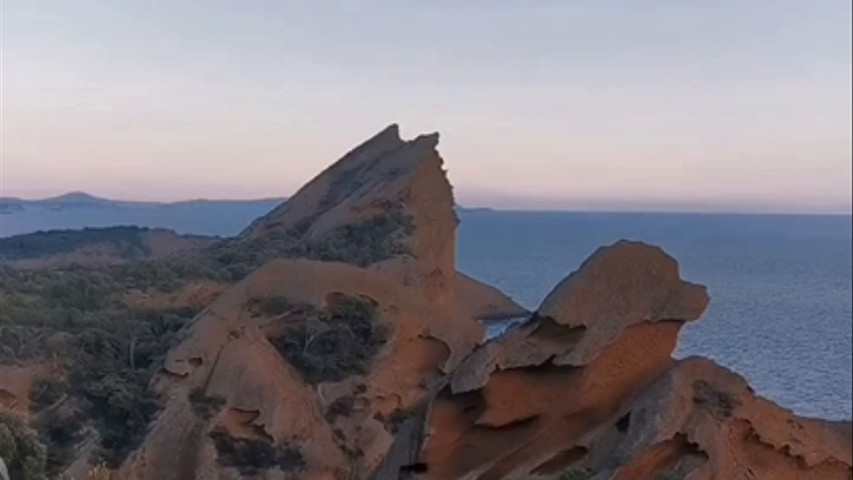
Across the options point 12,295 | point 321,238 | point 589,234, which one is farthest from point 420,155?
point 589,234

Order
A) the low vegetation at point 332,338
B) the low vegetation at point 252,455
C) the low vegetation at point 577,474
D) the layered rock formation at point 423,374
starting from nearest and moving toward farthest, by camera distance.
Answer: the low vegetation at point 577,474 < the layered rock formation at point 423,374 < the low vegetation at point 252,455 < the low vegetation at point 332,338

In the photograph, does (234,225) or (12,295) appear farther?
(234,225)

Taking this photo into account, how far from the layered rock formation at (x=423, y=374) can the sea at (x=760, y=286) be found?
111 cm

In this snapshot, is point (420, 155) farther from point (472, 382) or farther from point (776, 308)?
point (472, 382)

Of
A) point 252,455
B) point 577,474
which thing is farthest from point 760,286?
point 577,474

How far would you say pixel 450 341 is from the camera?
25562mm

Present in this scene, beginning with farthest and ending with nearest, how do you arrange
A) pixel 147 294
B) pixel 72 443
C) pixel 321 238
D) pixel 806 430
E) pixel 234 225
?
pixel 234 225
pixel 321 238
pixel 147 294
pixel 72 443
pixel 806 430

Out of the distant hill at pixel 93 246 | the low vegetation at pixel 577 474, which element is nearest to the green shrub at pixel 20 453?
the low vegetation at pixel 577 474

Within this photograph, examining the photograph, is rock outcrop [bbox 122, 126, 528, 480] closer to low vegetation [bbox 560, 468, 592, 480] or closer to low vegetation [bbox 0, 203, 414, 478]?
low vegetation [bbox 0, 203, 414, 478]

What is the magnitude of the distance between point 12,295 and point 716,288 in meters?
17.8

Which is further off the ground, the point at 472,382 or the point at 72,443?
the point at 472,382

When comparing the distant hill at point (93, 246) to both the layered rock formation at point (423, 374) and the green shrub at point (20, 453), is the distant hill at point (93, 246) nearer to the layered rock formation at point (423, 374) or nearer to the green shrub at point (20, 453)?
the layered rock formation at point (423, 374)

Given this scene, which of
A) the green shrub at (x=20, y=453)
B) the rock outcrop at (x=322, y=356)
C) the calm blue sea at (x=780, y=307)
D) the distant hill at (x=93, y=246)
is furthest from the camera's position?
the distant hill at (x=93, y=246)

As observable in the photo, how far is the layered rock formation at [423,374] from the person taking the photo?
10.9 metres
